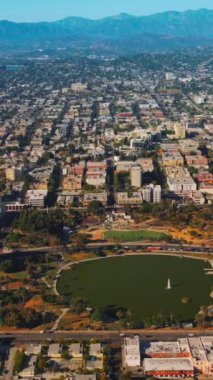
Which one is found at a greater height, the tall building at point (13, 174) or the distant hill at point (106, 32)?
the distant hill at point (106, 32)

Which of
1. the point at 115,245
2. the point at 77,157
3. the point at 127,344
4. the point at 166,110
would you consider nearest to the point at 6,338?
the point at 127,344

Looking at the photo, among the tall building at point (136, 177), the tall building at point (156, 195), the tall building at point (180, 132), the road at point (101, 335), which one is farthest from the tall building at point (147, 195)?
the tall building at point (180, 132)

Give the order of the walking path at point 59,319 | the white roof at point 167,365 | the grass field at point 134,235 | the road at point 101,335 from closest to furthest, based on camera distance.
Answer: the white roof at point 167,365 → the road at point 101,335 → the walking path at point 59,319 → the grass field at point 134,235

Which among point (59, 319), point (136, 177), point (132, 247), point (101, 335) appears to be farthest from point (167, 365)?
point (136, 177)

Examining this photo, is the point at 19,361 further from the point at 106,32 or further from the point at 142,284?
the point at 106,32

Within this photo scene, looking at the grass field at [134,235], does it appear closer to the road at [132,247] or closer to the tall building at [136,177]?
the road at [132,247]

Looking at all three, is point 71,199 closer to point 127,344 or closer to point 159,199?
point 159,199
